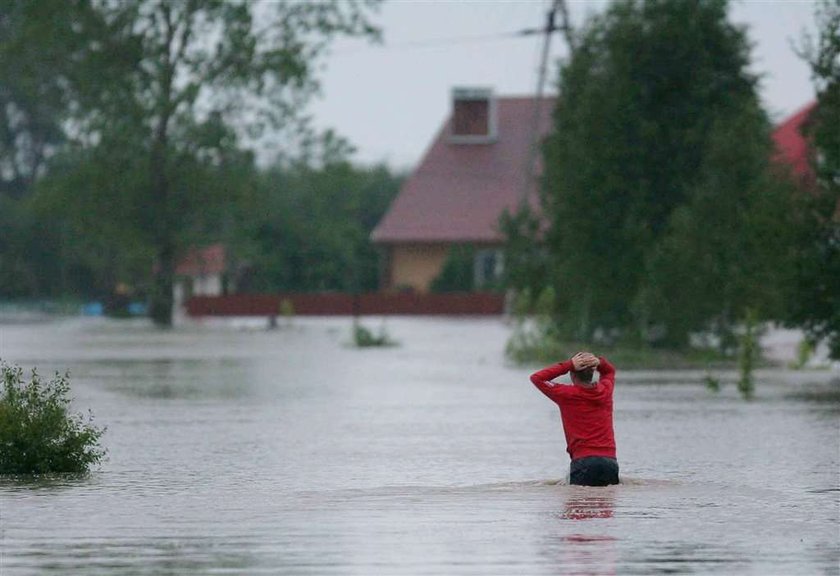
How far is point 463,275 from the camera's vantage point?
3546 inches

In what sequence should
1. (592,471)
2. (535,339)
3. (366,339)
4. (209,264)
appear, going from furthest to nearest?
(209,264) < (366,339) < (535,339) < (592,471)

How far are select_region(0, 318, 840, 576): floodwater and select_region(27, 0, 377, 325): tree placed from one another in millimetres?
39217

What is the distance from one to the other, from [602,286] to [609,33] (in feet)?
19.3

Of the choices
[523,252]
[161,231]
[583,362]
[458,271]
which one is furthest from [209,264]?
[583,362]

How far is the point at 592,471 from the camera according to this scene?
630 inches

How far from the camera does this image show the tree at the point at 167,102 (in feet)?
244

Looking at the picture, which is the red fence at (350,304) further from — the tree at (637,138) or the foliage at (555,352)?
the foliage at (555,352)

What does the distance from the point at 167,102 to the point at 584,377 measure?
194 ft

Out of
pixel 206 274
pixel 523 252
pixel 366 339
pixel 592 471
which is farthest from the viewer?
pixel 206 274

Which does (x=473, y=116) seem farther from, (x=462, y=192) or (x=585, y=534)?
(x=585, y=534)

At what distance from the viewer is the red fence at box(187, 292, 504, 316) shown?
87125 millimetres

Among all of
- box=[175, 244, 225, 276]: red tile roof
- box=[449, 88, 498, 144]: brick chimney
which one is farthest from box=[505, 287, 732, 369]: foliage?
box=[175, 244, 225, 276]: red tile roof

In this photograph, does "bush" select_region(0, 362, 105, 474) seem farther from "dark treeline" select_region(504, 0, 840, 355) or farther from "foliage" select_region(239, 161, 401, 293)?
"foliage" select_region(239, 161, 401, 293)

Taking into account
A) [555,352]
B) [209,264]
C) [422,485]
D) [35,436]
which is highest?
[209,264]
